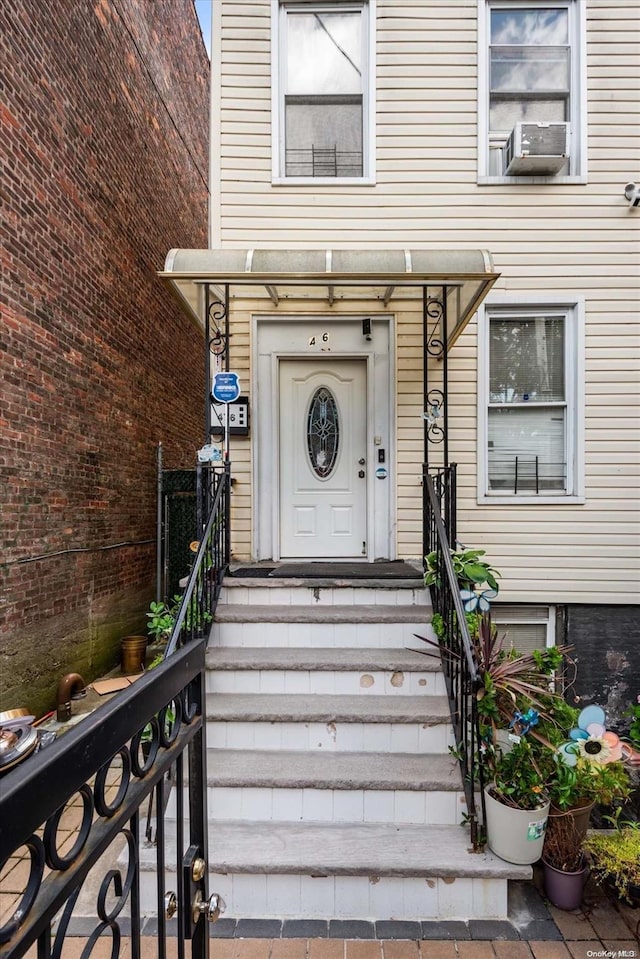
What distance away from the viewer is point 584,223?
448 centimetres

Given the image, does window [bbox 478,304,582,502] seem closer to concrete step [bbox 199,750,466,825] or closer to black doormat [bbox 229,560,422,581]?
black doormat [bbox 229,560,422,581]

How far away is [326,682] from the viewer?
309cm

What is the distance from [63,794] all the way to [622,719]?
5.02 meters

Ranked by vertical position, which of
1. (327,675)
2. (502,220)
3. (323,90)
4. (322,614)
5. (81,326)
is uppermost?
(323,90)

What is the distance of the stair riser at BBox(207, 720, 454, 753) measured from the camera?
281cm

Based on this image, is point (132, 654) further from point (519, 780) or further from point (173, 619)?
point (519, 780)

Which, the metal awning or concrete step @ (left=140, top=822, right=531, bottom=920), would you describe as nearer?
concrete step @ (left=140, top=822, right=531, bottom=920)

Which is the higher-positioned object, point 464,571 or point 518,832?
point 464,571

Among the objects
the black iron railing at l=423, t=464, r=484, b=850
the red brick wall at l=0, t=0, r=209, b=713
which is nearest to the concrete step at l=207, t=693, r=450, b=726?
the black iron railing at l=423, t=464, r=484, b=850

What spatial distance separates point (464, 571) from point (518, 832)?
1.38 metres

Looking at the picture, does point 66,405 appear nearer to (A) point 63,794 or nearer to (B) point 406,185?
(B) point 406,185

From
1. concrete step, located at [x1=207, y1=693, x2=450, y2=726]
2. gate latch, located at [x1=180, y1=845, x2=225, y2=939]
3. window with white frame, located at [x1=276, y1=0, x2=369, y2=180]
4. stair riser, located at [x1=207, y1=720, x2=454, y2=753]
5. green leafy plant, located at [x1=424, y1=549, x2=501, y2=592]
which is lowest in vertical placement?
stair riser, located at [x1=207, y1=720, x2=454, y2=753]

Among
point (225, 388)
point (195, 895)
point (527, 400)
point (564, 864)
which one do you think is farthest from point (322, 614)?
point (527, 400)

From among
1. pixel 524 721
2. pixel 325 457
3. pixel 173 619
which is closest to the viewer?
pixel 524 721
